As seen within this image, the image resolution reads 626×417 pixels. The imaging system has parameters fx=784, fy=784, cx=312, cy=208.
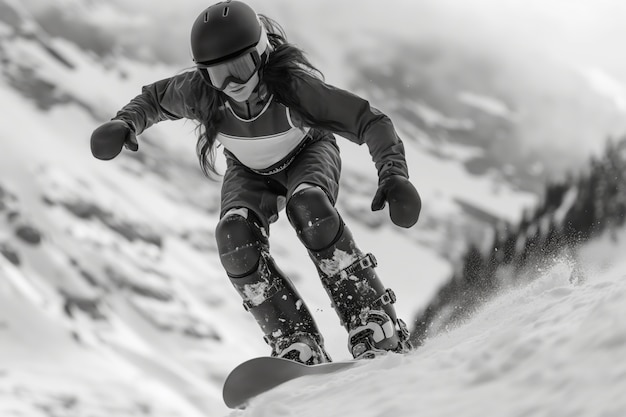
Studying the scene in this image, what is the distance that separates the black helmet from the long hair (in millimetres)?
231

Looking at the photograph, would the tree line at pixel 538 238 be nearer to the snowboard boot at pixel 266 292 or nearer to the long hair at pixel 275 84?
the snowboard boot at pixel 266 292

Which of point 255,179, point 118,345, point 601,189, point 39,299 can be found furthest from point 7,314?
point 255,179

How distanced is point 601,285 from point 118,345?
156470 mm

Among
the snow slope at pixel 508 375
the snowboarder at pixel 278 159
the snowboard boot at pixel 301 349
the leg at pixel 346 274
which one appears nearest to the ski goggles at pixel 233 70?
the snowboarder at pixel 278 159

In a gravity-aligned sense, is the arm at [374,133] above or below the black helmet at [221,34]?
below

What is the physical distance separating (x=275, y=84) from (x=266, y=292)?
1319mm

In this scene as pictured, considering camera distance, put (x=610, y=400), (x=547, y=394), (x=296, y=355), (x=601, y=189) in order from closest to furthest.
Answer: (x=610, y=400) → (x=547, y=394) → (x=296, y=355) → (x=601, y=189)

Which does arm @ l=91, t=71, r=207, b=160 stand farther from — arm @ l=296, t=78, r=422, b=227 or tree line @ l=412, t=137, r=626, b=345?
tree line @ l=412, t=137, r=626, b=345

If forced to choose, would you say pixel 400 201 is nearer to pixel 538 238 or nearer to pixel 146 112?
pixel 146 112

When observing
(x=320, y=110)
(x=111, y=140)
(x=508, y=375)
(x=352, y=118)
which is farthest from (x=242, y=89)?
(x=508, y=375)

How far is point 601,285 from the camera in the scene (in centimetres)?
343

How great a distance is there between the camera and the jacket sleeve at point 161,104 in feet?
17.4

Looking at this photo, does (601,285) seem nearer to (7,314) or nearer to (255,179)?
(255,179)

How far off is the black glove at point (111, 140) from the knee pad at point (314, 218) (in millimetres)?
1135
